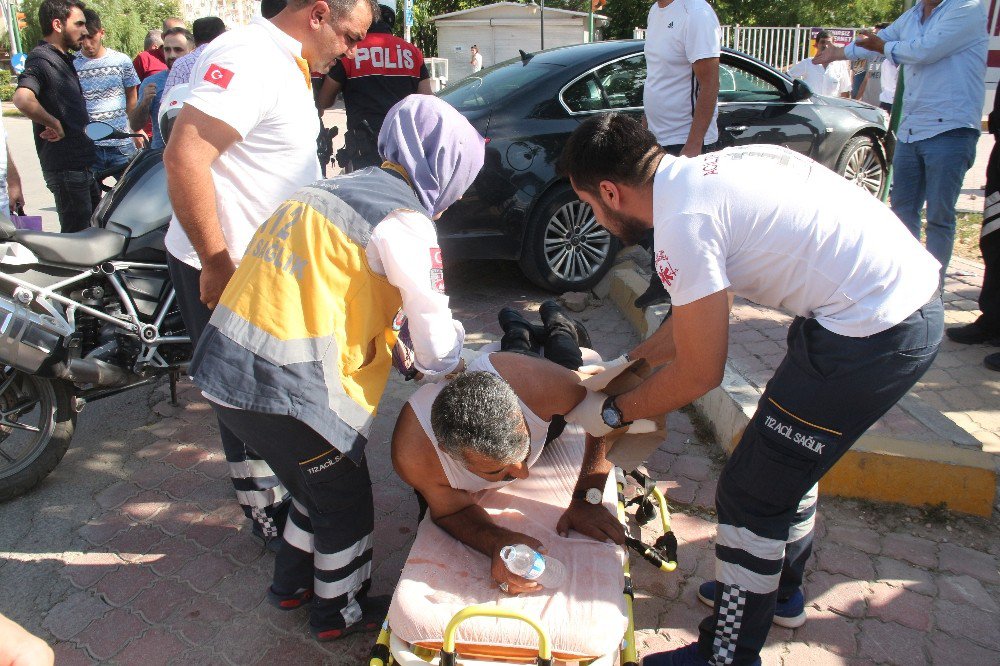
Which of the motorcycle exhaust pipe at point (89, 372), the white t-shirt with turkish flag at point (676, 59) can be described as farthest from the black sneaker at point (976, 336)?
the motorcycle exhaust pipe at point (89, 372)

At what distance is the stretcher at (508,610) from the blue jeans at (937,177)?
284cm

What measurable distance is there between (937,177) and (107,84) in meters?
5.85

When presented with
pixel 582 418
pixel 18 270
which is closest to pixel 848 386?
pixel 582 418

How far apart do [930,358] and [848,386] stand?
0.25 metres

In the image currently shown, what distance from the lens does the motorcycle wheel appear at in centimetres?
320

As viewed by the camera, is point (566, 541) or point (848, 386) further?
point (566, 541)

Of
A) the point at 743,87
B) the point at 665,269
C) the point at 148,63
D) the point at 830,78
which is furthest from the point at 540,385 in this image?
the point at 830,78

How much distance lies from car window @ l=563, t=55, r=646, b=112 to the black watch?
3.33 metres

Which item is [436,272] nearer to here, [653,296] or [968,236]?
[653,296]

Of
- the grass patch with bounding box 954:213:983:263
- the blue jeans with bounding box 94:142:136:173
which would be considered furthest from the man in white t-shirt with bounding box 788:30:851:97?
the blue jeans with bounding box 94:142:136:173

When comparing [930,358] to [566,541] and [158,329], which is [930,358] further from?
[158,329]

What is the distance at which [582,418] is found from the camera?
2477 millimetres

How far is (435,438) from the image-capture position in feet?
7.72

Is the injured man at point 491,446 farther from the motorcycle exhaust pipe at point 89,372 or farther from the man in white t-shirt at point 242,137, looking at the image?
the motorcycle exhaust pipe at point 89,372
